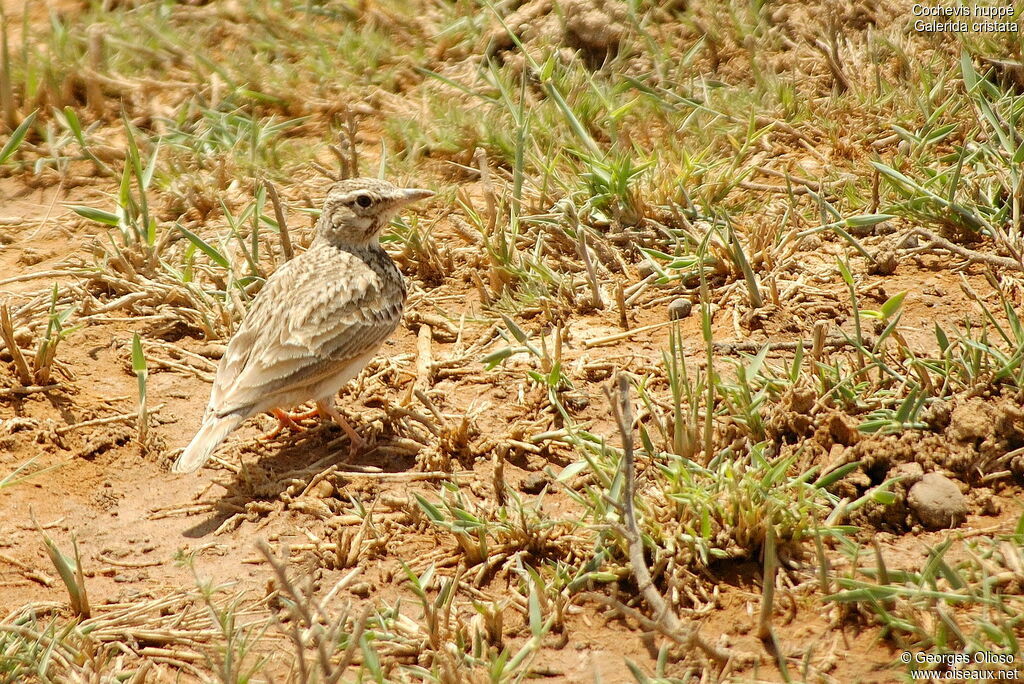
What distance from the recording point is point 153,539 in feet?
14.2

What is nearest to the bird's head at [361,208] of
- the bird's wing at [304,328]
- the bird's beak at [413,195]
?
the bird's beak at [413,195]

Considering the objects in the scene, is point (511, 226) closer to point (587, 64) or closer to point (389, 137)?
point (389, 137)

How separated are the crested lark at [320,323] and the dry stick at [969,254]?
239 cm

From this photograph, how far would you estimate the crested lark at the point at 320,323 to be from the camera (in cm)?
451

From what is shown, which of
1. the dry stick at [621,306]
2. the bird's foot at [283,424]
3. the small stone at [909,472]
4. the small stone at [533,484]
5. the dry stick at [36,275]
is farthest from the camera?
the dry stick at [36,275]

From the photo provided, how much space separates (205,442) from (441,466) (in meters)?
0.95

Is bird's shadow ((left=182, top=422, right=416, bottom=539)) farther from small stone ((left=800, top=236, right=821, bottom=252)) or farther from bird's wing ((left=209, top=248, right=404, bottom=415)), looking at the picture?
small stone ((left=800, top=236, right=821, bottom=252))

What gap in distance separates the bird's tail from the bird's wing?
0.17ft

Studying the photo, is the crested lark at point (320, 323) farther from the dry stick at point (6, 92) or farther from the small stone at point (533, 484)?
the dry stick at point (6, 92)

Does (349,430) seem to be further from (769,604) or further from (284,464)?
(769,604)

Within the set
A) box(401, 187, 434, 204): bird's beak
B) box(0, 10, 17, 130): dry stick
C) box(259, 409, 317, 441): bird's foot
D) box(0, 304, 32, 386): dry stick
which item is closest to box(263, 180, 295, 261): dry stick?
box(401, 187, 434, 204): bird's beak

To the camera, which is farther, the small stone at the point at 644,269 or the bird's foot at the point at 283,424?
the small stone at the point at 644,269

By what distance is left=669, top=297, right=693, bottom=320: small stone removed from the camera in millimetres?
5270

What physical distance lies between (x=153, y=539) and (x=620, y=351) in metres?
2.19
